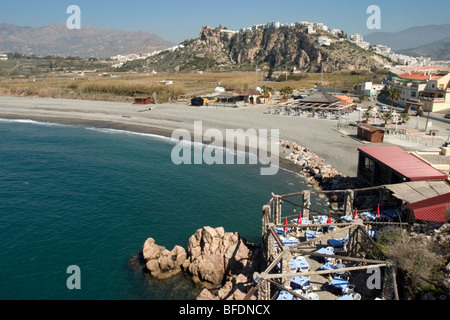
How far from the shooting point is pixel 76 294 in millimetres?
14969

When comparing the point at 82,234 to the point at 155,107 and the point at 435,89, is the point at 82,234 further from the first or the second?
the point at 435,89

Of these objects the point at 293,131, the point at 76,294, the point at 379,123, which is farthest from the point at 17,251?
the point at 379,123

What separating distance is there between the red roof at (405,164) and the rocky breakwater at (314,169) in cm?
320

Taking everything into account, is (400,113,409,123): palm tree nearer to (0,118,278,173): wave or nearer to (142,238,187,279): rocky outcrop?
(0,118,278,173): wave

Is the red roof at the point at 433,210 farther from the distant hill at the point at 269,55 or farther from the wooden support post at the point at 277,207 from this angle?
the distant hill at the point at 269,55

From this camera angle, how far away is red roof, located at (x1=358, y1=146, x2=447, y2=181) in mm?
18578

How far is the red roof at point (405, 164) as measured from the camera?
1858 centimetres

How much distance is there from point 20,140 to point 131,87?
37.7m

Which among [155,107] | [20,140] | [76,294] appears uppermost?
[155,107]

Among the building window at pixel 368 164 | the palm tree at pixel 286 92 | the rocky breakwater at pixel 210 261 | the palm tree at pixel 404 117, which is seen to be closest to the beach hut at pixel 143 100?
the palm tree at pixel 286 92

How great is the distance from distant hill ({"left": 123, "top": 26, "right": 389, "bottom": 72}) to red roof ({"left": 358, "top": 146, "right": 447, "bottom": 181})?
117460 millimetres

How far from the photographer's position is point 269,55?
168625mm

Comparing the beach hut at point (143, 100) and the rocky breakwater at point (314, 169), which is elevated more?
the beach hut at point (143, 100)

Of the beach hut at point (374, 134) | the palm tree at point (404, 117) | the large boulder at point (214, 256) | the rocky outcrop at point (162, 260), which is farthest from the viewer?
the palm tree at point (404, 117)
